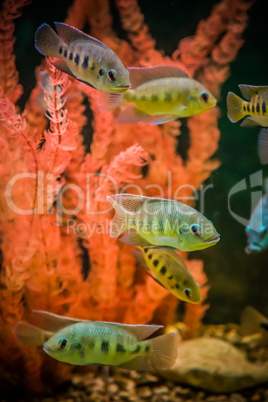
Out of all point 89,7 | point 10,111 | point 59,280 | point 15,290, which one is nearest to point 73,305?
point 59,280

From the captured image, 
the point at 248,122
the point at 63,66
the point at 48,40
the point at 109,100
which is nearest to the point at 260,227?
the point at 248,122

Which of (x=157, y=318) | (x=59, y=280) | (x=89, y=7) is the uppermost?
(x=89, y=7)

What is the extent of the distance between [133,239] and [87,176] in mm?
1118

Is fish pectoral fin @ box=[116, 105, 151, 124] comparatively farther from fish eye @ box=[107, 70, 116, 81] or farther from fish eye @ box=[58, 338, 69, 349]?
fish eye @ box=[58, 338, 69, 349]

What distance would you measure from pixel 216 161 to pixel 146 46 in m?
0.91

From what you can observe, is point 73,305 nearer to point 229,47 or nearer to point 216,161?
point 216,161

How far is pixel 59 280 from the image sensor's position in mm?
2508

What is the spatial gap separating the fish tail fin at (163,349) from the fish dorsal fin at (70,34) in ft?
4.11

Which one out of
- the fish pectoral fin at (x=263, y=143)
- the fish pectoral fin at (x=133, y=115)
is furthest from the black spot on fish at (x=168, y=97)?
the fish pectoral fin at (x=263, y=143)

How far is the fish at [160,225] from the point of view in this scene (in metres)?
1.24

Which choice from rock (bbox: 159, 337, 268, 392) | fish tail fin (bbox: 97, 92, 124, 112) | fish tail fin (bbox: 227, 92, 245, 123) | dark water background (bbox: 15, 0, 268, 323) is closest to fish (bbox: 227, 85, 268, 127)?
fish tail fin (bbox: 227, 92, 245, 123)

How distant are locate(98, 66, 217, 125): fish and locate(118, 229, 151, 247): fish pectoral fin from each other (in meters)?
0.52

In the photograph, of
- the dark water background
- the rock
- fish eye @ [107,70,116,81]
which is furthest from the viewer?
the rock

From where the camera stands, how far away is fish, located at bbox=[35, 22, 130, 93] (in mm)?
1224
